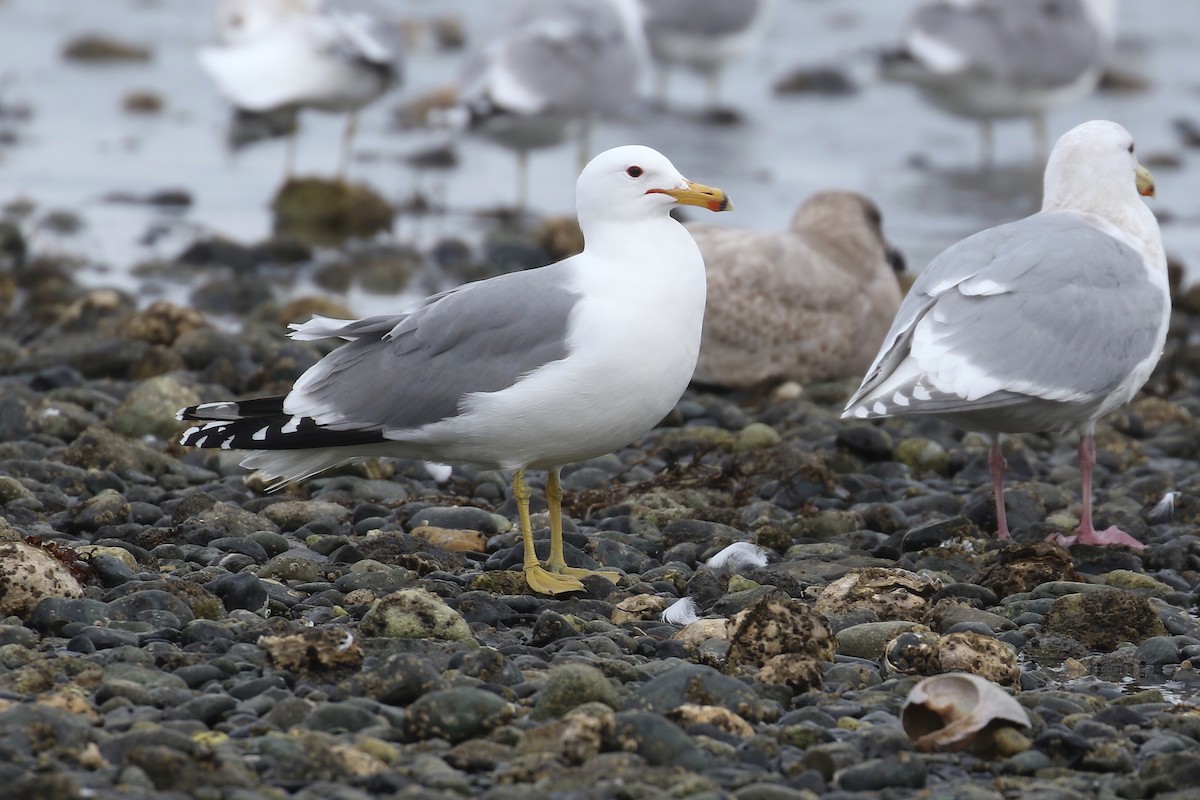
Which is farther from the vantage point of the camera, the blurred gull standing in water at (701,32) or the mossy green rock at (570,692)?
the blurred gull standing in water at (701,32)

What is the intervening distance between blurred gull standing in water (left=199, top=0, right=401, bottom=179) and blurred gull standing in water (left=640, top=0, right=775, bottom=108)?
162 inches

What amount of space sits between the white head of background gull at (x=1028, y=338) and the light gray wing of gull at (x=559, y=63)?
724 cm

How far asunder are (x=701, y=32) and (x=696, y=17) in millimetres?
193

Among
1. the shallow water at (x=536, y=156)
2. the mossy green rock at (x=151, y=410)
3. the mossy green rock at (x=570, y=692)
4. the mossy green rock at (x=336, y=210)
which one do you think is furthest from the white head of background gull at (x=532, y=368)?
the mossy green rock at (x=336, y=210)

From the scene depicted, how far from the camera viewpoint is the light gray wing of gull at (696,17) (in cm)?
1681

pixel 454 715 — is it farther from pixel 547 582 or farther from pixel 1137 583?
pixel 1137 583

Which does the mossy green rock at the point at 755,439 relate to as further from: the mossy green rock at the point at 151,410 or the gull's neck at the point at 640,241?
the mossy green rock at the point at 151,410

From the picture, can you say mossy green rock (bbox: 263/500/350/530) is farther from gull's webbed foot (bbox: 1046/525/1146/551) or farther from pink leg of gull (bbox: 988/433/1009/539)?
gull's webbed foot (bbox: 1046/525/1146/551)

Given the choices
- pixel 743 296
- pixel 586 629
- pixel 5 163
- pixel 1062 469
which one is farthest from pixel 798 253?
pixel 5 163

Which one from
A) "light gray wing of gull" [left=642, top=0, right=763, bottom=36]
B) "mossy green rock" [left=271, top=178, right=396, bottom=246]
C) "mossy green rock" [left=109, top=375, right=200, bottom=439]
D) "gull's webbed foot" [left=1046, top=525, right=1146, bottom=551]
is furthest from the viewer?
"light gray wing of gull" [left=642, top=0, right=763, bottom=36]

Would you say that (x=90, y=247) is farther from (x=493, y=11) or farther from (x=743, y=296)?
(x=493, y=11)

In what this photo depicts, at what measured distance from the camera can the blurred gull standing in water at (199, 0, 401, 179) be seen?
13.0 m

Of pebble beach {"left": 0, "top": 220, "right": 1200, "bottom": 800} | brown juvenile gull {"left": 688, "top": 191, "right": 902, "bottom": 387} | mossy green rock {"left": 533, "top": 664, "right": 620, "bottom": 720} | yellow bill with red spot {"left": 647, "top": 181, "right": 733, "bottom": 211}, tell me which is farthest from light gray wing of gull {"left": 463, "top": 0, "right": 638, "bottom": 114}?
mossy green rock {"left": 533, "top": 664, "right": 620, "bottom": 720}

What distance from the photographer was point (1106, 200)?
594 cm
